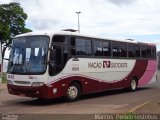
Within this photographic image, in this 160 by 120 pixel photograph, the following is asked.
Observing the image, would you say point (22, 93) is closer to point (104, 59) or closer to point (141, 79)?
point (104, 59)

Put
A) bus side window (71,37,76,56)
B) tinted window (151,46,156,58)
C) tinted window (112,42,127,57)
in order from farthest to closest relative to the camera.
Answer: tinted window (151,46,156,58)
tinted window (112,42,127,57)
bus side window (71,37,76,56)

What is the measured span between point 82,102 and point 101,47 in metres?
3.65

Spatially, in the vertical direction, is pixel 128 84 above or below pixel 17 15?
below

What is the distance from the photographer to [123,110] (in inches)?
588

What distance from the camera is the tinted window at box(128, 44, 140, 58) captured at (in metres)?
23.7

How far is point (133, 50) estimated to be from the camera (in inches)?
949

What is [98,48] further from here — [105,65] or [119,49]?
[119,49]

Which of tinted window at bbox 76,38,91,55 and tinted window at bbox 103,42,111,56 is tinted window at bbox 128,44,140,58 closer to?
tinted window at bbox 103,42,111,56

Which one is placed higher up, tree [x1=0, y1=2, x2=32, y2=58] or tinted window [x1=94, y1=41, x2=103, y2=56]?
tree [x1=0, y1=2, x2=32, y2=58]

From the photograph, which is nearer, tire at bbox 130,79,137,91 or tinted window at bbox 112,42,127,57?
tinted window at bbox 112,42,127,57

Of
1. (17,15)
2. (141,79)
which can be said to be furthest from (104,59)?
(17,15)

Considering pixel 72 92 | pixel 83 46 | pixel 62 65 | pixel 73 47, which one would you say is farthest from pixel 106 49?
pixel 62 65

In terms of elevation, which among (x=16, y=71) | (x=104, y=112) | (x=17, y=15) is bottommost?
(x=104, y=112)

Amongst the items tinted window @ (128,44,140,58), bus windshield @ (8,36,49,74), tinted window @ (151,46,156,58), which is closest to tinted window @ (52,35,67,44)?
bus windshield @ (8,36,49,74)
